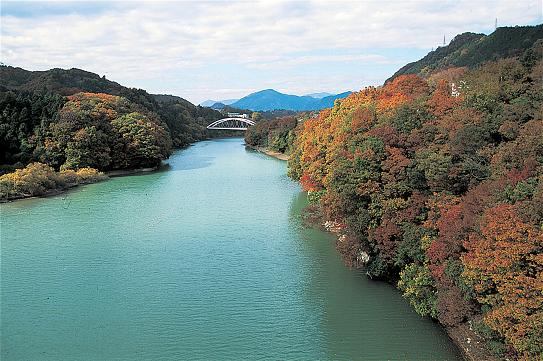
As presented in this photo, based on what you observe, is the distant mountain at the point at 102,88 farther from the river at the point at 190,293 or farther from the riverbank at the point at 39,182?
the river at the point at 190,293

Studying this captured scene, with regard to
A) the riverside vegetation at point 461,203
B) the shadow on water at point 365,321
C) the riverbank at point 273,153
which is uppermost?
the riverside vegetation at point 461,203

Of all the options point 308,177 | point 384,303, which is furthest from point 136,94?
point 384,303

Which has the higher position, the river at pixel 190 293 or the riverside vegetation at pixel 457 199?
the riverside vegetation at pixel 457 199

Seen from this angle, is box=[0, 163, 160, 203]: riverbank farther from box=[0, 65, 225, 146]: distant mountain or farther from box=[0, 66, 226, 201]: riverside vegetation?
box=[0, 65, 225, 146]: distant mountain

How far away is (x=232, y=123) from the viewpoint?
86.4m

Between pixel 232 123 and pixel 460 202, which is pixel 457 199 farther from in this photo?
pixel 232 123

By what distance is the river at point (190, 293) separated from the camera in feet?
32.2

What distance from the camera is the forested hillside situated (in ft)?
25.4

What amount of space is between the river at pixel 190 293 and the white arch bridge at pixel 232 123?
61.8 meters

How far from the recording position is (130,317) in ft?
36.2

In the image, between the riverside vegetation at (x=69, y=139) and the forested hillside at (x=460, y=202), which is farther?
the riverside vegetation at (x=69, y=139)

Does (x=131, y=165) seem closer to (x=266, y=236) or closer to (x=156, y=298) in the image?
(x=266, y=236)

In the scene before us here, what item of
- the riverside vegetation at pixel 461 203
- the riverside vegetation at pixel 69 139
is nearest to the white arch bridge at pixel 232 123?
the riverside vegetation at pixel 69 139

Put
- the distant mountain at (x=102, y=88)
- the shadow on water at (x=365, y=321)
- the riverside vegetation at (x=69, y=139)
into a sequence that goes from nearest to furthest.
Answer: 1. the shadow on water at (x=365, y=321)
2. the riverside vegetation at (x=69, y=139)
3. the distant mountain at (x=102, y=88)
